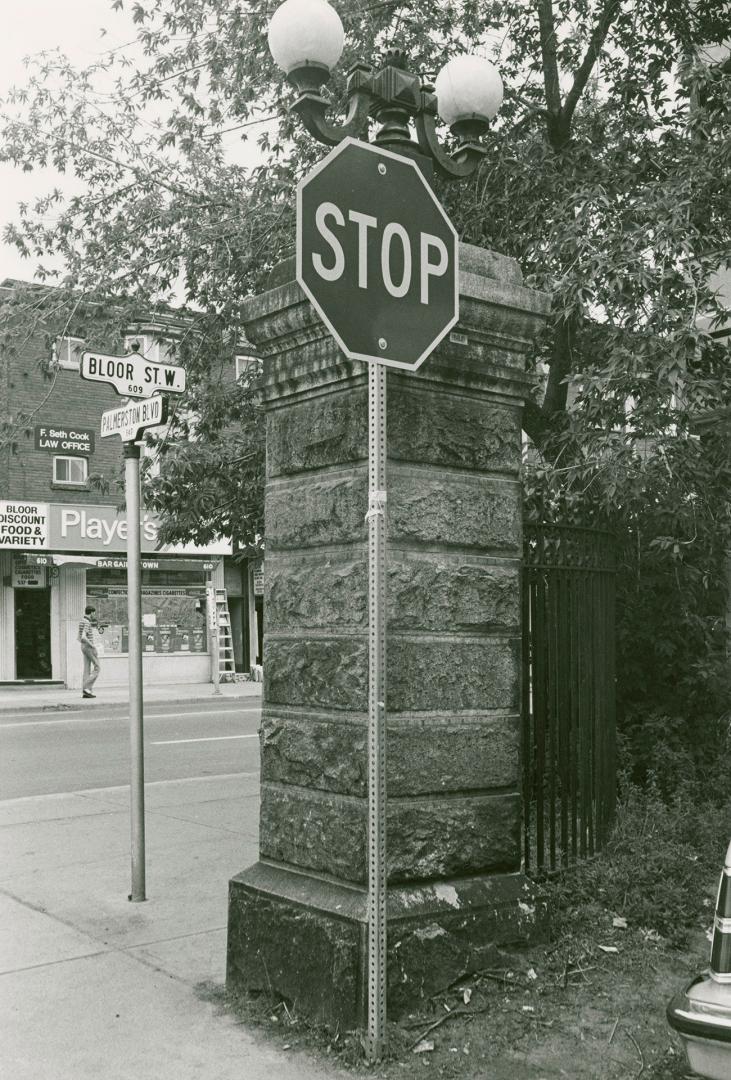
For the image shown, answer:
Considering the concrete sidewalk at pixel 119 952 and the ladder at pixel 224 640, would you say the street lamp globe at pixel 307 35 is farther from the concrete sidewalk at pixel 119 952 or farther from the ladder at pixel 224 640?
the ladder at pixel 224 640

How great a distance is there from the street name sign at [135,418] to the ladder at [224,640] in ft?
70.2

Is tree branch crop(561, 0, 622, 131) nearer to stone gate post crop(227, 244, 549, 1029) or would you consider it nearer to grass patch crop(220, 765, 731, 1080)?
stone gate post crop(227, 244, 549, 1029)

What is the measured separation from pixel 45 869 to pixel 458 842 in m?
3.55

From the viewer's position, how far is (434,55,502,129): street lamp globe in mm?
5598

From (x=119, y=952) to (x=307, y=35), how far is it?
14.9 ft

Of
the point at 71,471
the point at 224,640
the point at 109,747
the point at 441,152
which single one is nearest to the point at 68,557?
the point at 71,471

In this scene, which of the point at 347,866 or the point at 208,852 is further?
the point at 208,852

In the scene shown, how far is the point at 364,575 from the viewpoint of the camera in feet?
13.9

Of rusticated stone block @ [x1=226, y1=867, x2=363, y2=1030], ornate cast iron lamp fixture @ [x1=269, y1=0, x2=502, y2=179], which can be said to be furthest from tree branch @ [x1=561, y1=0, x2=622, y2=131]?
rusticated stone block @ [x1=226, y1=867, x2=363, y2=1030]

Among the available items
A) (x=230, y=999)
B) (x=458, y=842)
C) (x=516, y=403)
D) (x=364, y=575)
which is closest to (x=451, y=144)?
(x=516, y=403)

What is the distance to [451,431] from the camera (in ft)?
15.0

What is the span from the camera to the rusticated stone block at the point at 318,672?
13.9 ft

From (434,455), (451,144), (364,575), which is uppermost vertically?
(451,144)

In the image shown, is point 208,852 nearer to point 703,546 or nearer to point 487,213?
point 703,546
